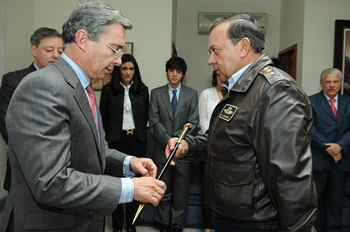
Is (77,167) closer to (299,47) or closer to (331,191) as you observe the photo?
(331,191)

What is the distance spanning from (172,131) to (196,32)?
12.4ft

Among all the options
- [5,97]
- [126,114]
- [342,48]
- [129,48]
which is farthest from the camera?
[129,48]

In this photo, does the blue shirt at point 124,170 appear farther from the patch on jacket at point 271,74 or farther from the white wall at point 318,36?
the white wall at point 318,36

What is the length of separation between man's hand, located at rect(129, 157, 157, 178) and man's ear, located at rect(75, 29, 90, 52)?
571 mm

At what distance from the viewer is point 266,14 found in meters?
6.59

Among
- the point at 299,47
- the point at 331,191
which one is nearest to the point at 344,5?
the point at 299,47

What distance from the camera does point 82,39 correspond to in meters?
1.33

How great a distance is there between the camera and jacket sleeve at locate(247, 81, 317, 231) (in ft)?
4.30

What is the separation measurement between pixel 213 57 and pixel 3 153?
355cm

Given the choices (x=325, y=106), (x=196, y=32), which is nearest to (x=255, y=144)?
(x=325, y=106)

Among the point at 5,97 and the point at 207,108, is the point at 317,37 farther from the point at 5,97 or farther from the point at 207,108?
the point at 5,97

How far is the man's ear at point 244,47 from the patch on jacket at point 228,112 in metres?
0.29

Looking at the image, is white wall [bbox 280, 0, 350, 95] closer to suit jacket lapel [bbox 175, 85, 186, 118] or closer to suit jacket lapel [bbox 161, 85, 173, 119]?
suit jacket lapel [bbox 175, 85, 186, 118]

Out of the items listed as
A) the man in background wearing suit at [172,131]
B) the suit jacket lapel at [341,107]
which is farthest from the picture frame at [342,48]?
the man in background wearing suit at [172,131]
